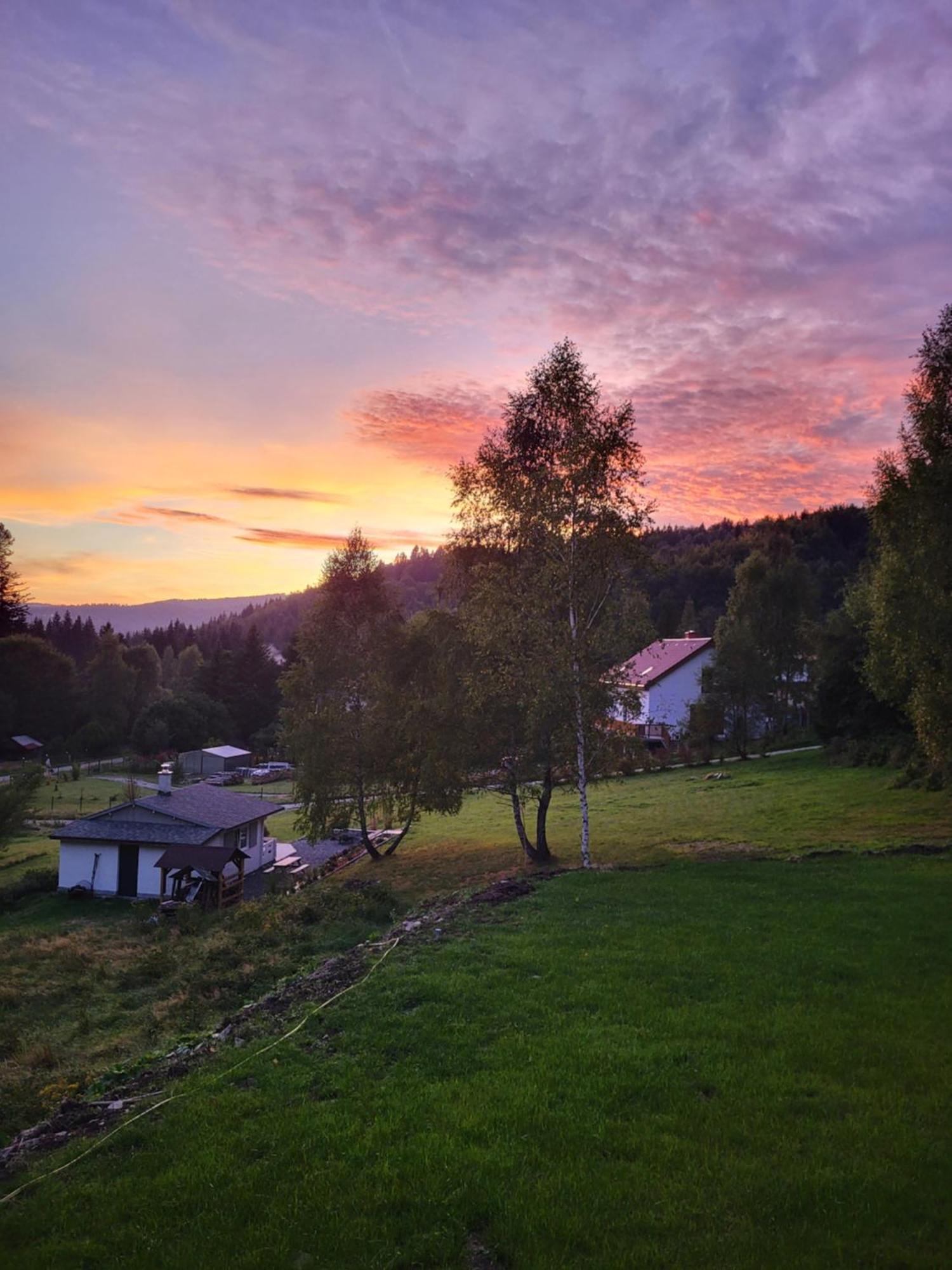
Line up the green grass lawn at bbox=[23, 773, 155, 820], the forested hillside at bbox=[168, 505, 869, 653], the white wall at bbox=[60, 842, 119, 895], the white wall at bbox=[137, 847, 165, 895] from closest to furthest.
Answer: the white wall at bbox=[137, 847, 165, 895] < the white wall at bbox=[60, 842, 119, 895] < the green grass lawn at bbox=[23, 773, 155, 820] < the forested hillside at bbox=[168, 505, 869, 653]

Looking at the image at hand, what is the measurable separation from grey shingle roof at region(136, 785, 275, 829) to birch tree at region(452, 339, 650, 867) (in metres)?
20.5

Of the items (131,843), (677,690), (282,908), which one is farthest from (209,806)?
(677,690)

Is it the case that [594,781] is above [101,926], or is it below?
above

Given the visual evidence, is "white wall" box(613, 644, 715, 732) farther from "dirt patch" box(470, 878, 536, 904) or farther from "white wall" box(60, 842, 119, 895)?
"dirt patch" box(470, 878, 536, 904)

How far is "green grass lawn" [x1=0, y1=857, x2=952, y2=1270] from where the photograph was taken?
5973 millimetres

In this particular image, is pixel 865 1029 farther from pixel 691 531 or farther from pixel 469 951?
pixel 691 531

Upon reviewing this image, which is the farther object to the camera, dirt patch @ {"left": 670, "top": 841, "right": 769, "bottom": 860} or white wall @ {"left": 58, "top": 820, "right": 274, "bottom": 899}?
white wall @ {"left": 58, "top": 820, "right": 274, "bottom": 899}

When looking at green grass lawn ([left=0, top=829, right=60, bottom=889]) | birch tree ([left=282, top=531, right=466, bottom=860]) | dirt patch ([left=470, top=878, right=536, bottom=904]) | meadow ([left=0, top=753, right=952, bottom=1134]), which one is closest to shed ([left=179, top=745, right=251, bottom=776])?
green grass lawn ([left=0, top=829, right=60, bottom=889])

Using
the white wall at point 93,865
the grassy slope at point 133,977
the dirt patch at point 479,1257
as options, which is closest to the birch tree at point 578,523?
the grassy slope at point 133,977

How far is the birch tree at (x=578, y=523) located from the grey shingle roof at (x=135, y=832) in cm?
1996

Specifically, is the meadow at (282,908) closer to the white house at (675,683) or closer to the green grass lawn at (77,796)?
the green grass lawn at (77,796)

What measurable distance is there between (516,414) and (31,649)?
309ft

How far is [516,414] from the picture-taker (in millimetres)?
26984

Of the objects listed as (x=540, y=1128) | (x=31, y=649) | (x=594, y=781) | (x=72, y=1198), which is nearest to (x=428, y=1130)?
(x=540, y=1128)
